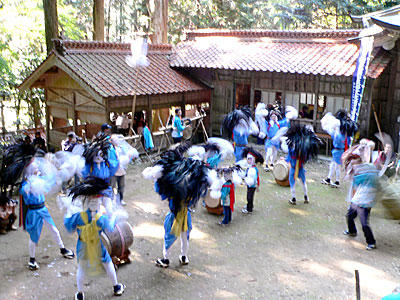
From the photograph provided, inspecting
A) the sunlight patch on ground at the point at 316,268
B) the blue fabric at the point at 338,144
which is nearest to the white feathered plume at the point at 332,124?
the blue fabric at the point at 338,144

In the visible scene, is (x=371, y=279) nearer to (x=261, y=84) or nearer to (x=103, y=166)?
(x=103, y=166)

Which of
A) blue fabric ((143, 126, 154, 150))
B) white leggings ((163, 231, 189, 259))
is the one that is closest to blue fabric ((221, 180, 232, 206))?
white leggings ((163, 231, 189, 259))

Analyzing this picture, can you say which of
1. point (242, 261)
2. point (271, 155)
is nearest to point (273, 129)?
point (271, 155)

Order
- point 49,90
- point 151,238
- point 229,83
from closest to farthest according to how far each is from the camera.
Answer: point 151,238
point 49,90
point 229,83

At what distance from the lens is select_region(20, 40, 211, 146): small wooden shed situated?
11.9m

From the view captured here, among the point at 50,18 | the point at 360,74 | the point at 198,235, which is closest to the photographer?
the point at 198,235

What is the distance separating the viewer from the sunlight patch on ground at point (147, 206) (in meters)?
8.88

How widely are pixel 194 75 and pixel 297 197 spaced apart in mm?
7902

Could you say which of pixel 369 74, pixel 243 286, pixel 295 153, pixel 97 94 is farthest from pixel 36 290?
pixel 369 74

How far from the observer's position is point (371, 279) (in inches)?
239

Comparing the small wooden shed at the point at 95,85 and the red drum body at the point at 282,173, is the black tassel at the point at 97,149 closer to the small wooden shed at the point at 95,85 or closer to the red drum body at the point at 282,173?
the small wooden shed at the point at 95,85

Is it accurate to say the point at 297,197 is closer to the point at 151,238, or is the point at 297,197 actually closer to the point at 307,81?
the point at 151,238

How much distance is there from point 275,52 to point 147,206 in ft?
26.3

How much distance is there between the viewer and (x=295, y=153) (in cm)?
864
